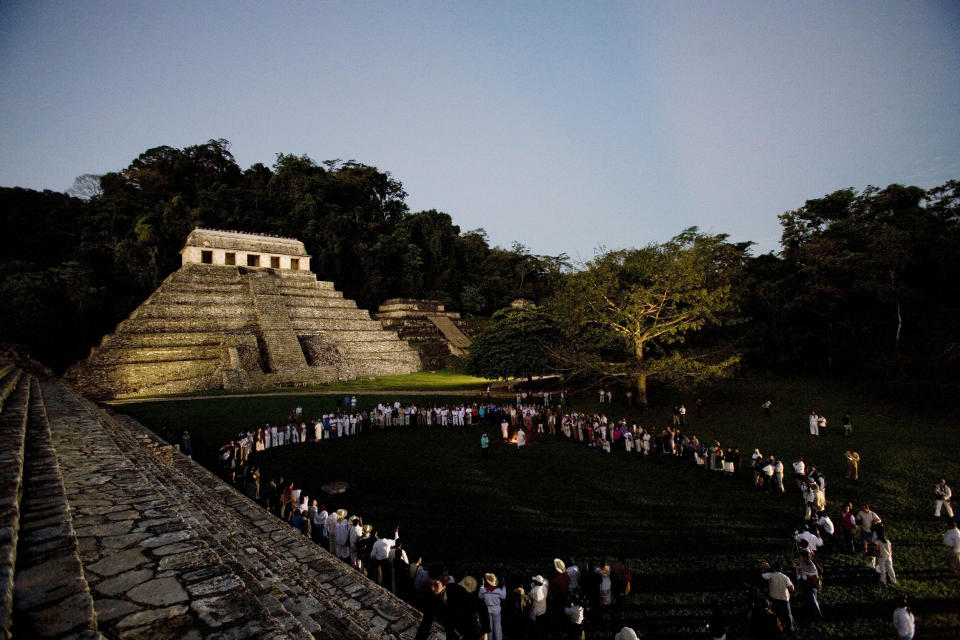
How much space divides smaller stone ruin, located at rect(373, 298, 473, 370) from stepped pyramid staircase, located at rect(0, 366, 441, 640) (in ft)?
105

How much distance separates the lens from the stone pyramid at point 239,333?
84.7 ft

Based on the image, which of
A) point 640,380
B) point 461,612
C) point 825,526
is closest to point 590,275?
point 640,380

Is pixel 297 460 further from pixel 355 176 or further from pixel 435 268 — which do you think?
pixel 355 176

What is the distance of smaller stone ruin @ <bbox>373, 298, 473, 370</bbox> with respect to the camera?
41.2 m

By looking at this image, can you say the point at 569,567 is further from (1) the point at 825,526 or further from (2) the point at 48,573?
(2) the point at 48,573

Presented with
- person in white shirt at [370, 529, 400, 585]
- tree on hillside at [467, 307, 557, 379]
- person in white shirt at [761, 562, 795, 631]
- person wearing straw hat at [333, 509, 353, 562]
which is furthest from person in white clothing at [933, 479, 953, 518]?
tree on hillside at [467, 307, 557, 379]

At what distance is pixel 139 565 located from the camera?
3641 millimetres

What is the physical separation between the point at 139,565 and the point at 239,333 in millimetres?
29890

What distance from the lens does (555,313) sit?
977 inches

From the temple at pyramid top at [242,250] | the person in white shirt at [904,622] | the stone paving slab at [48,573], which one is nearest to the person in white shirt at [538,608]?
the person in white shirt at [904,622]

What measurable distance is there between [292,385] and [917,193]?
4087 cm

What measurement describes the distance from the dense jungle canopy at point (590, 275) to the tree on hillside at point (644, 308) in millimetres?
122

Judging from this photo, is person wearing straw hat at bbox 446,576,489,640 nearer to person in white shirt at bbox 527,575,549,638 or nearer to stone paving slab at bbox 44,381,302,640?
stone paving slab at bbox 44,381,302,640

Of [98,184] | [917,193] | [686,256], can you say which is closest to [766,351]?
[917,193]
